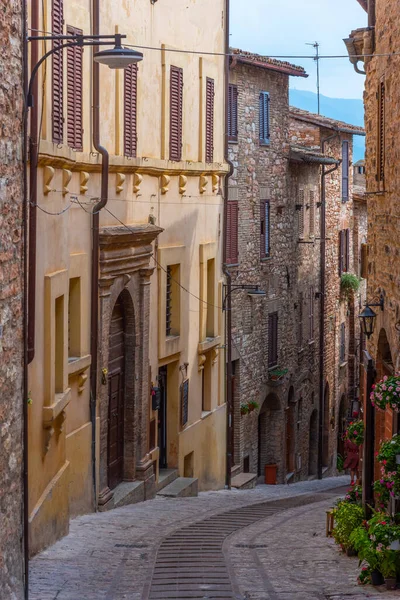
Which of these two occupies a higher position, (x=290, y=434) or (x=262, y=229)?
(x=262, y=229)

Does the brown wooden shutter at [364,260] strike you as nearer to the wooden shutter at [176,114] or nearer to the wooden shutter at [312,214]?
the wooden shutter at [176,114]

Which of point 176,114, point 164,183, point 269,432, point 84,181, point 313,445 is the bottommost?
point 313,445

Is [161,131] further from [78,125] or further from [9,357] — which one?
[9,357]

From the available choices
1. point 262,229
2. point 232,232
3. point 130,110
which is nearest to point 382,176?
point 130,110

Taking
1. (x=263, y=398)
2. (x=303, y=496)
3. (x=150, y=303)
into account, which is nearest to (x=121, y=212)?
(x=150, y=303)

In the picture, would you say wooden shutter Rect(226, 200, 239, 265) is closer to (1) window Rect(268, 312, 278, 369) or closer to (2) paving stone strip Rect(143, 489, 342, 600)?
(1) window Rect(268, 312, 278, 369)

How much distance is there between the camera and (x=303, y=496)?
66.6 feet

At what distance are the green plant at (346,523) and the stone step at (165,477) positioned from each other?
6.46 metres

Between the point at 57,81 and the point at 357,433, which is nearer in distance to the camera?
the point at 57,81

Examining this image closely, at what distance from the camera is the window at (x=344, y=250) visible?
32844 mm

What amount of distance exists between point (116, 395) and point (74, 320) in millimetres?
2767

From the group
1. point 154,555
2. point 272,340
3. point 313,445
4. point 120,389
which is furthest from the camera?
point 313,445

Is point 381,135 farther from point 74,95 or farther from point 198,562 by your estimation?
point 198,562

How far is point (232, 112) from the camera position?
23.2m
